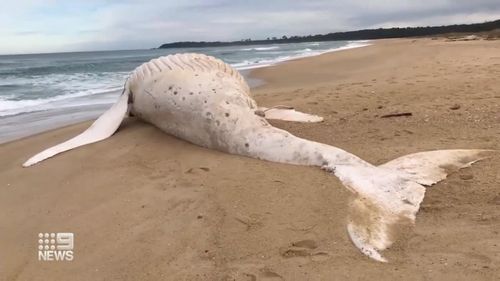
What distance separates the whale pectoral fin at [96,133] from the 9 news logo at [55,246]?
6.55 ft

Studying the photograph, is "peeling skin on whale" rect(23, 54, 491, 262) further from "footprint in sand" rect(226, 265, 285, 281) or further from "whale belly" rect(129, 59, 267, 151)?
"footprint in sand" rect(226, 265, 285, 281)

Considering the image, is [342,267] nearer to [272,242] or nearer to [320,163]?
[272,242]

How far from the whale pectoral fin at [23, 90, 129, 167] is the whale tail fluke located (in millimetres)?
3200

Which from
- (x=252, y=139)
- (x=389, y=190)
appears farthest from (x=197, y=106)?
(x=389, y=190)

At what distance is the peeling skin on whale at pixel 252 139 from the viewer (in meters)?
3.36

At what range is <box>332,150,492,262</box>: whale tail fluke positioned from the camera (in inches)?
122

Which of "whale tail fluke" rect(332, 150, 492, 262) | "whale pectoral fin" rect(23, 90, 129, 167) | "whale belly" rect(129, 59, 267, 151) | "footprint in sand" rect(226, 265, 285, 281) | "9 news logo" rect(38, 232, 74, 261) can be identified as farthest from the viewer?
"whale pectoral fin" rect(23, 90, 129, 167)

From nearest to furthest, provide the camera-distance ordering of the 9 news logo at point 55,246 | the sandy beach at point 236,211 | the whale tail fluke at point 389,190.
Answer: the sandy beach at point 236,211 < the whale tail fluke at point 389,190 < the 9 news logo at point 55,246

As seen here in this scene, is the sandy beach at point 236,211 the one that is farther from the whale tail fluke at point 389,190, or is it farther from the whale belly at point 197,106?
the whale belly at point 197,106

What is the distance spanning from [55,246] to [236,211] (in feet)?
4.18

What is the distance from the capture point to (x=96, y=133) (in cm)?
610

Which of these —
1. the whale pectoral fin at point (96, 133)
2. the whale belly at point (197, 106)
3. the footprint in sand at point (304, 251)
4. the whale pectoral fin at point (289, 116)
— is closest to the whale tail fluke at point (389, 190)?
the footprint in sand at point (304, 251)

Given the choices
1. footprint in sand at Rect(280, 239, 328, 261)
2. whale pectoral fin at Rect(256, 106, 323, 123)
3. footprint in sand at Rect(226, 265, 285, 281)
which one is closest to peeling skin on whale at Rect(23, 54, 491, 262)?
whale pectoral fin at Rect(256, 106, 323, 123)

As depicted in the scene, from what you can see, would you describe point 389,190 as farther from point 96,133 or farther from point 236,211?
point 96,133
